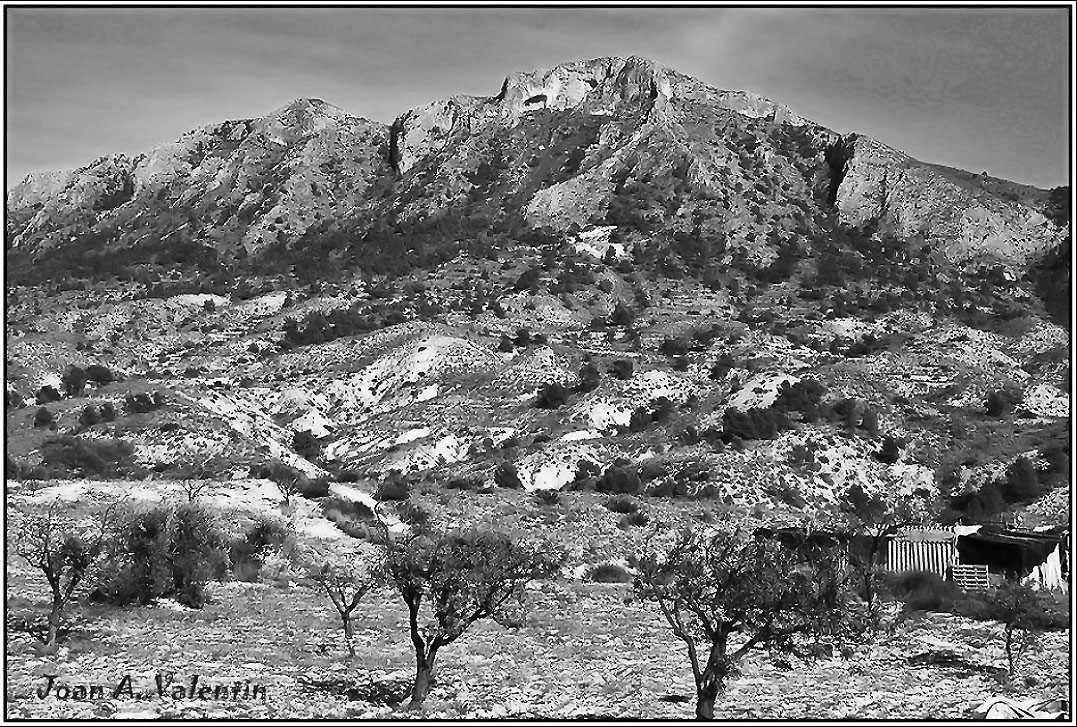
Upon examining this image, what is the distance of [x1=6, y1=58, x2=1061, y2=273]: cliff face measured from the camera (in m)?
88.6

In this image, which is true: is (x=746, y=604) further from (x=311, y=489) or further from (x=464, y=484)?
(x=464, y=484)

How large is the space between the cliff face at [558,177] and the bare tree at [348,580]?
60.3 metres

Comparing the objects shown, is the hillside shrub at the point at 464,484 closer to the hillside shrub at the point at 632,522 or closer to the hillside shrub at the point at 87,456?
the hillside shrub at the point at 632,522

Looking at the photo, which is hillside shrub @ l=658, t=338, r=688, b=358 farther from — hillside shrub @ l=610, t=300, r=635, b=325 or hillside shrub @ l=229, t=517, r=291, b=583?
hillside shrub @ l=229, t=517, r=291, b=583

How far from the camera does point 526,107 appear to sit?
109938mm

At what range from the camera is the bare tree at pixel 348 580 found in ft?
59.6

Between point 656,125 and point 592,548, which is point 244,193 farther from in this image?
point 592,548

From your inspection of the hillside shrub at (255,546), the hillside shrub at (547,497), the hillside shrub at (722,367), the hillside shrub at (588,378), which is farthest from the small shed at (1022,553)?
the hillside shrub at (722,367)

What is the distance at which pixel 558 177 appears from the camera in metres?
93.3

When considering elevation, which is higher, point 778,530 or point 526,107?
point 526,107

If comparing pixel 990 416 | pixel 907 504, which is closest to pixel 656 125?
pixel 990 416

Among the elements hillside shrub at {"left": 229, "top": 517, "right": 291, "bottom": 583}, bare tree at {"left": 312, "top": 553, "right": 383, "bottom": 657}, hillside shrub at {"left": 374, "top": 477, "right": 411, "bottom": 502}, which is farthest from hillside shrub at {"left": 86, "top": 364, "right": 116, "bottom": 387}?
bare tree at {"left": 312, "top": 553, "right": 383, "bottom": 657}

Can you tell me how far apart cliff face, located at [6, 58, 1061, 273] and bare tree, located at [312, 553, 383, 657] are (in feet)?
198

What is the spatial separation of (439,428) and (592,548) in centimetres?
1732
